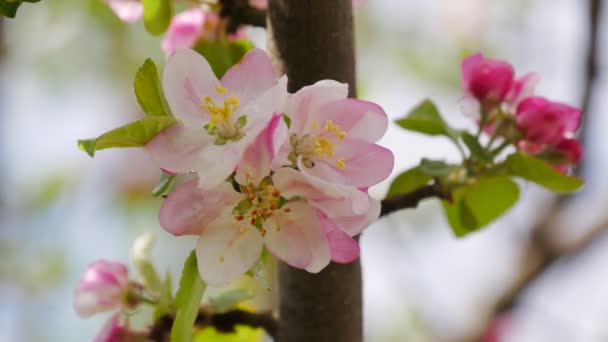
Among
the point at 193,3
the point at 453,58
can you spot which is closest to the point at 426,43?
the point at 453,58

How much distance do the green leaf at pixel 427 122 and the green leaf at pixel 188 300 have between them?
38 cm

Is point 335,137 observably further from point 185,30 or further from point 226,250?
point 185,30

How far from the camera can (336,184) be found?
54 cm

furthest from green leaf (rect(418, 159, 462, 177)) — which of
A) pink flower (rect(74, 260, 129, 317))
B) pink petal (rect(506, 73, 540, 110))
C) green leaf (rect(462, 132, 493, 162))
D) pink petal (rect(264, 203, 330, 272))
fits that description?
pink flower (rect(74, 260, 129, 317))

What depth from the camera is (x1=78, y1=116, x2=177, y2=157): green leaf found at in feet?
1.76

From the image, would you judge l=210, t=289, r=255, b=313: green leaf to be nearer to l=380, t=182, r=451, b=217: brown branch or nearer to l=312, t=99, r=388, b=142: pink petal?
l=380, t=182, r=451, b=217: brown branch

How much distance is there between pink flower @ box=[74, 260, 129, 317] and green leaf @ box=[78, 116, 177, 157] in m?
0.35

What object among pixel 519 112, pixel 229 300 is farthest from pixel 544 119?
pixel 229 300

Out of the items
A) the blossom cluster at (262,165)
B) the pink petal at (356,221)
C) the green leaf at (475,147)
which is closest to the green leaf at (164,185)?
the blossom cluster at (262,165)

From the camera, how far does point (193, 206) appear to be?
562 mm

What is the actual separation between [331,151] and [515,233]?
188 cm

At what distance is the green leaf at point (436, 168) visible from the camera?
0.78 meters

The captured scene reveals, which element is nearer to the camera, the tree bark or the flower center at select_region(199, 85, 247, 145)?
the flower center at select_region(199, 85, 247, 145)

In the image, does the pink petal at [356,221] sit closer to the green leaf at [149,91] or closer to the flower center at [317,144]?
the flower center at [317,144]
